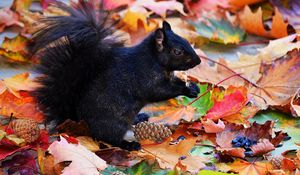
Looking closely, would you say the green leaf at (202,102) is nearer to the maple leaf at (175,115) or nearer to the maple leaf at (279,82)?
the maple leaf at (175,115)

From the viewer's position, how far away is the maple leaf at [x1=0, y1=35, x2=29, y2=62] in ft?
11.5

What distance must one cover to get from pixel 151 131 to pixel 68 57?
0.42 m

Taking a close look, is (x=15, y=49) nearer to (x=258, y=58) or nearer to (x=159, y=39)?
(x=159, y=39)

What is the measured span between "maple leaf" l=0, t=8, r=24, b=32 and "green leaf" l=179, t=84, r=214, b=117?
1.19 metres

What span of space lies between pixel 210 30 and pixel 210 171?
162cm

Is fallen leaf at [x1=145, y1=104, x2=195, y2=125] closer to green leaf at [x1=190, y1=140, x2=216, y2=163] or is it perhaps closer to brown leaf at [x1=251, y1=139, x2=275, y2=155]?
green leaf at [x1=190, y1=140, x2=216, y2=163]

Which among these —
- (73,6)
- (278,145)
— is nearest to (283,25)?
(278,145)

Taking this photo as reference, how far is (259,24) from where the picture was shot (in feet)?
13.1

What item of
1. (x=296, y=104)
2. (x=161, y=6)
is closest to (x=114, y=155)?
(x=296, y=104)

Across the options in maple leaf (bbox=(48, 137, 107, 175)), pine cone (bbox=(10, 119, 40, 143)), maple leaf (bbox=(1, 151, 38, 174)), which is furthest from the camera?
pine cone (bbox=(10, 119, 40, 143))

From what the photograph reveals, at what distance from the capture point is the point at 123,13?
13.5 ft

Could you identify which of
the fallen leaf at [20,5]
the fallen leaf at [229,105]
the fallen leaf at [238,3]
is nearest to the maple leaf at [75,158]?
the fallen leaf at [229,105]

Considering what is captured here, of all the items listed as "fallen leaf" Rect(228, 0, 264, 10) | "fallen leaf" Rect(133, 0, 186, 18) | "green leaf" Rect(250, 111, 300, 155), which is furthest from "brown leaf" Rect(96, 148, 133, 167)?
"fallen leaf" Rect(228, 0, 264, 10)

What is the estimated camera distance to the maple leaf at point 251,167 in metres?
2.60
